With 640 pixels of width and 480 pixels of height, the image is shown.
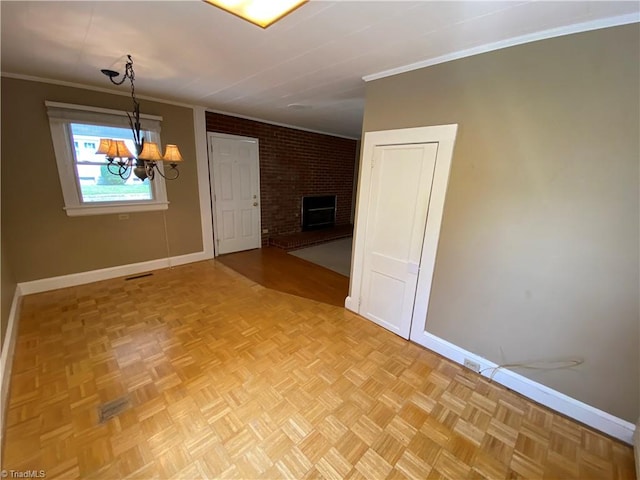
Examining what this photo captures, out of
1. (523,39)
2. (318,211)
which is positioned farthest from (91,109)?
(318,211)

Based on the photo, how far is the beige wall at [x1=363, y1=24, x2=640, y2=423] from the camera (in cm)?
142

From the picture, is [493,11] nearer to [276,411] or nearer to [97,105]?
[276,411]

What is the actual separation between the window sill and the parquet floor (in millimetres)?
1144

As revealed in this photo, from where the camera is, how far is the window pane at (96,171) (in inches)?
120

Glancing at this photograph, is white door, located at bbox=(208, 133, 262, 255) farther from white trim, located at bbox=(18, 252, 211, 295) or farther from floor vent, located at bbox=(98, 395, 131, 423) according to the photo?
floor vent, located at bbox=(98, 395, 131, 423)

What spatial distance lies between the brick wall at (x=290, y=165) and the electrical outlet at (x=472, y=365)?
4.06 m

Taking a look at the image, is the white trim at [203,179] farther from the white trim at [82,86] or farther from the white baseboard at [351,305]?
the white baseboard at [351,305]

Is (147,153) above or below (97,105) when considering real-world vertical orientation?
below

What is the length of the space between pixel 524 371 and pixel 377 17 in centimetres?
248

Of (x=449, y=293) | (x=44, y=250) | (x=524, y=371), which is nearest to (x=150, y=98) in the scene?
(x=44, y=250)

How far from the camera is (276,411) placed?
5.50 feet

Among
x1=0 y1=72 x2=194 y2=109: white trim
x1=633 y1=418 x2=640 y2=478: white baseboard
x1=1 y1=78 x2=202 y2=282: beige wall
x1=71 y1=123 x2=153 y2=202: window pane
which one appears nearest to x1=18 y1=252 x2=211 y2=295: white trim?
x1=1 y1=78 x2=202 y2=282: beige wall

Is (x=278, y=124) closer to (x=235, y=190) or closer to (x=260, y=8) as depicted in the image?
(x=235, y=190)

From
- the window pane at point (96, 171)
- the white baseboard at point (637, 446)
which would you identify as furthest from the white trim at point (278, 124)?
the white baseboard at point (637, 446)
